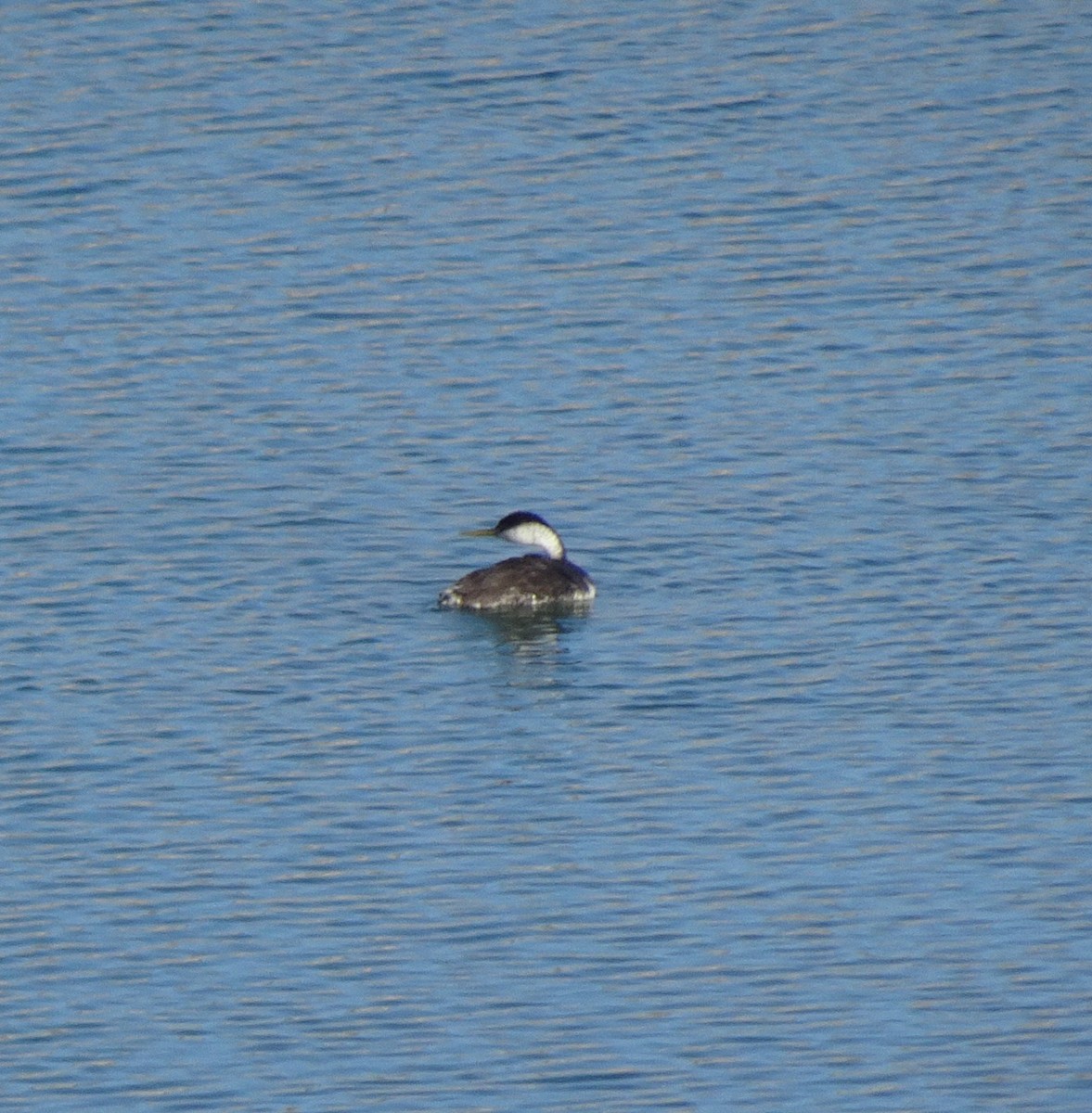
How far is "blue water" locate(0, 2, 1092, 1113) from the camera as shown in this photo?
1338cm

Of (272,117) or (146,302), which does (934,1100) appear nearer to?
(146,302)

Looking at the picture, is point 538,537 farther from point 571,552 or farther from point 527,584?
point 571,552

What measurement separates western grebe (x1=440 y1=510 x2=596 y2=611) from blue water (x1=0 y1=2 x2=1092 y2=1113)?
24cm

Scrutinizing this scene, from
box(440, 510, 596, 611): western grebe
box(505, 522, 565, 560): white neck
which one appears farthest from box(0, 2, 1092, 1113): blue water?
box(505, 522, 565, 560): white neck

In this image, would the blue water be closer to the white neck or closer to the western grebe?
the western grebe

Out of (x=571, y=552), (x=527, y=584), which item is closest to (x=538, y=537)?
(x=527, y=584)

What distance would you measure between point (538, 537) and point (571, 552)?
89cm

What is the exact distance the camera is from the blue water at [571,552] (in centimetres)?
1338

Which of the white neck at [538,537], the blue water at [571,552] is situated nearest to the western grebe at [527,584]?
the white neck at [538,537]

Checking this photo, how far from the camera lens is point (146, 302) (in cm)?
2689

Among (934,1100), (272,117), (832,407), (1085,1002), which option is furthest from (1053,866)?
(272,117)

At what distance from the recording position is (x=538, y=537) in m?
20.5

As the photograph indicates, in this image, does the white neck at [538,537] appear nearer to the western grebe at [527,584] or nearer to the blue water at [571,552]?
the western grebe at [527,584]

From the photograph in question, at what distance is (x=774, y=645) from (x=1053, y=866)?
165 inches
